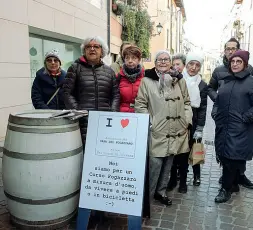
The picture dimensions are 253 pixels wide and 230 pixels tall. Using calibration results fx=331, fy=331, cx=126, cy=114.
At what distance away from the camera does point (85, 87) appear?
3.53 metres

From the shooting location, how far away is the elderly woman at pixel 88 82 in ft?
11.6

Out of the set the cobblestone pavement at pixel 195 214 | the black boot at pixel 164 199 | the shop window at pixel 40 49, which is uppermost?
the shop window at pixel 40 49

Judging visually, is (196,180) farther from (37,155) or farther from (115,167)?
(37,155)

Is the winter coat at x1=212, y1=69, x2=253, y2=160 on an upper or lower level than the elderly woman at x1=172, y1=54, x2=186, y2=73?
lower

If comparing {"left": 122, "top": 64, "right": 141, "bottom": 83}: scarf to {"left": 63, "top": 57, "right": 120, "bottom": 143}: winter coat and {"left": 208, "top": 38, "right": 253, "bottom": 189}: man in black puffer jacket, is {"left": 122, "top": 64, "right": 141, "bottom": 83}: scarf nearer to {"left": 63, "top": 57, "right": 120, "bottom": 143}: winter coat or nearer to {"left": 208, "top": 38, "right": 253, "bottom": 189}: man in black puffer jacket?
{"left": 63, "top": 57, "right": 120, "bottom": 143}: winter coat

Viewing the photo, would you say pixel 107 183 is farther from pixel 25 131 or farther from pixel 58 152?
pixel 25 131

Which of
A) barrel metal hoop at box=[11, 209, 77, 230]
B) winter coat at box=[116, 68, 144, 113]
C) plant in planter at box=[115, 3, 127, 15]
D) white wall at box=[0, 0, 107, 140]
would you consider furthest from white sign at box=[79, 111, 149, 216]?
plant in planter at box=[115, 3, 127, 15]

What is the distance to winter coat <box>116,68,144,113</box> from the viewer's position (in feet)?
12.7

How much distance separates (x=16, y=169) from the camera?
299cm

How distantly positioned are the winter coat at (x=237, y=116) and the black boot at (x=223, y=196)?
49 cm

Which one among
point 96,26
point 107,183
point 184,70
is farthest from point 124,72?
point 96,26

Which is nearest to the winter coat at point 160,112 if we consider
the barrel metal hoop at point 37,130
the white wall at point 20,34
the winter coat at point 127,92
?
the winter coat at point 127,92

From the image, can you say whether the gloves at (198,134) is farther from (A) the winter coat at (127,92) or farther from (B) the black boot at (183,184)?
(A) the winter coat at (127,92)

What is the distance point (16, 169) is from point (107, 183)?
841 millimetres
